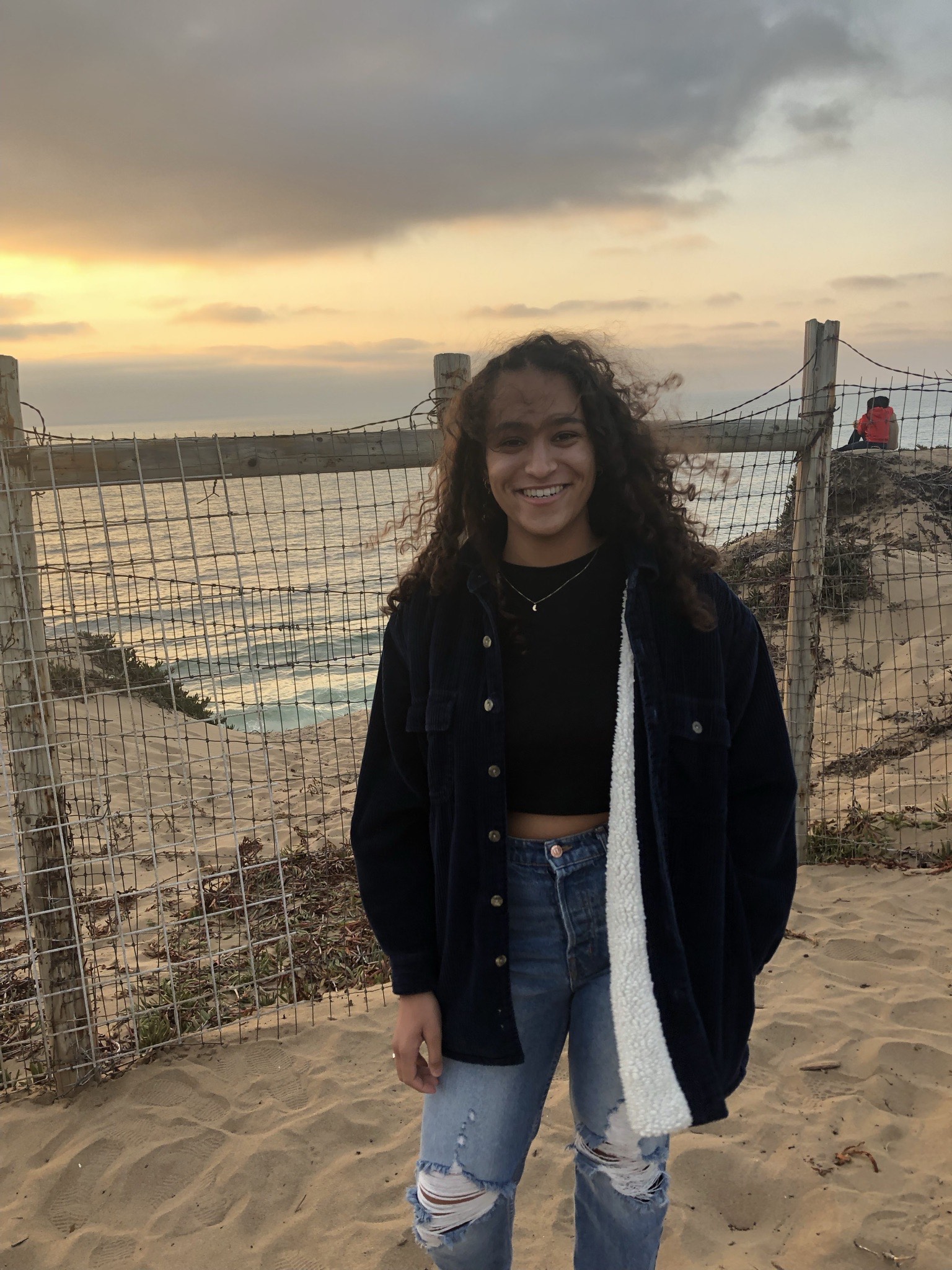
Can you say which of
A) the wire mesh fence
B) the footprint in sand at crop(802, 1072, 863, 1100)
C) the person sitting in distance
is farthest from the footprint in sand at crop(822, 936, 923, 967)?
the person sitting in distance

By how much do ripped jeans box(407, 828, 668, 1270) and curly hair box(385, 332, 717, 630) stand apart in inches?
23.0

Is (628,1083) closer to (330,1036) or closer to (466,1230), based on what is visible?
(466,1230)

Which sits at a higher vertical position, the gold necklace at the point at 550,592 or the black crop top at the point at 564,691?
the gold necklace at the point at 550,592

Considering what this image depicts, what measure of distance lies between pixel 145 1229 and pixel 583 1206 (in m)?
1.69

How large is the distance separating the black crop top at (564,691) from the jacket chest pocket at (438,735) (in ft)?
0.39

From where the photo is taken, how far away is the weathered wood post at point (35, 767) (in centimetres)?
328

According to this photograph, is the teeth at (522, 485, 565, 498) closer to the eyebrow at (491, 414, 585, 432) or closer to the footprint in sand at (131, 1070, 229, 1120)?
the eyebrow at (491, 414, 585, 432)

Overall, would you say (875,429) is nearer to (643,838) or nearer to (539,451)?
(539,451)

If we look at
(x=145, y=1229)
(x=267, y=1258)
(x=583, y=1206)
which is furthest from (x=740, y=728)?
(x=145, y=1229)

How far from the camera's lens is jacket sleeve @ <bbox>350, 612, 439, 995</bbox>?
6.29ft

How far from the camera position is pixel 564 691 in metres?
1.82

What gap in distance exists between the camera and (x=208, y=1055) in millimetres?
3648

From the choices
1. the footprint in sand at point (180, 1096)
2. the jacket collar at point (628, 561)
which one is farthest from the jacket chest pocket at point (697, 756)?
the footprint in sand at point (180, 1096)

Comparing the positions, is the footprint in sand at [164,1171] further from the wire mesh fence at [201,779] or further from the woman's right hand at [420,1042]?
the woman's right hand at [420,1042]
